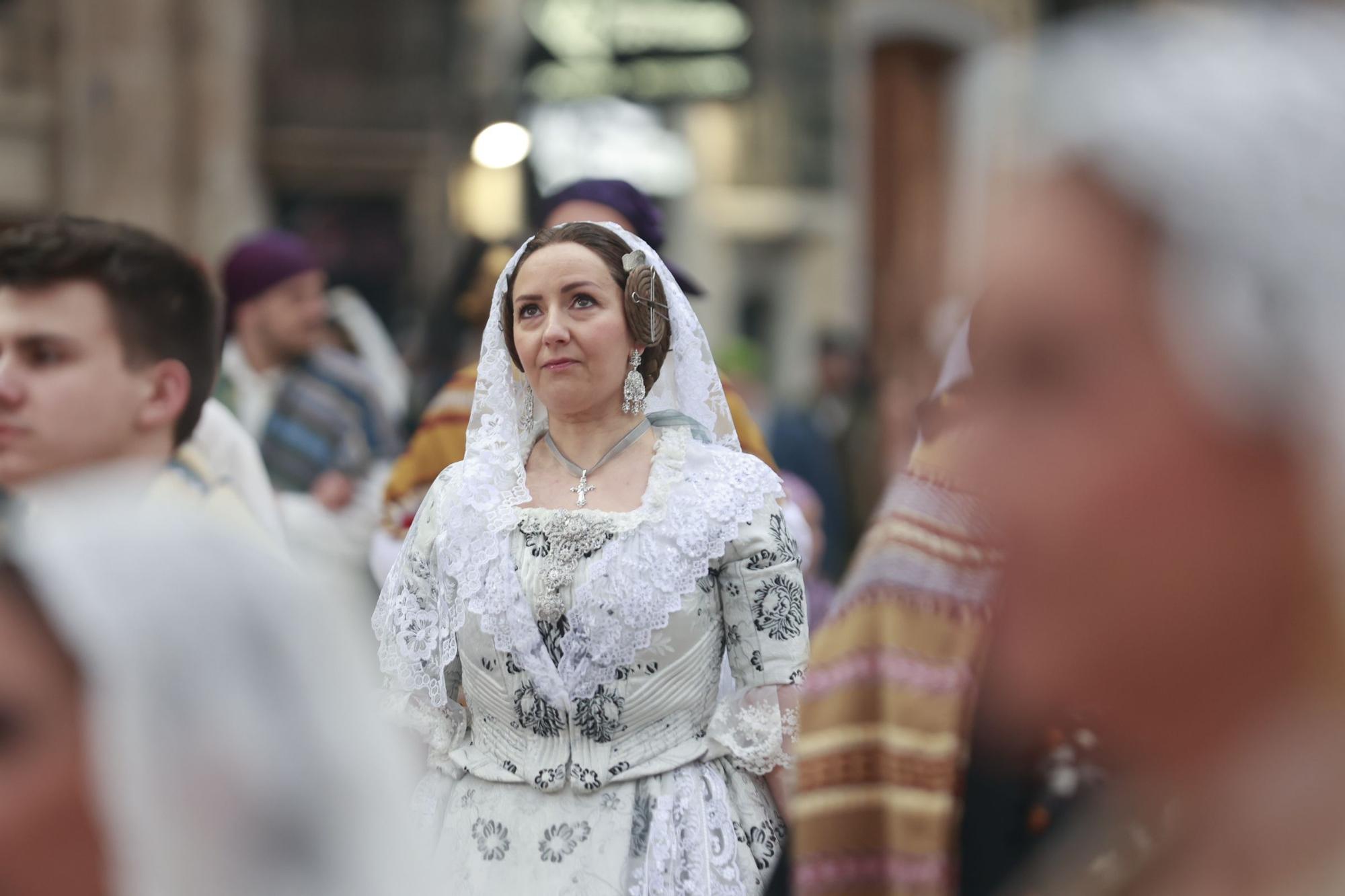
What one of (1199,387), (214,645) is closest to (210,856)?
(214,645)

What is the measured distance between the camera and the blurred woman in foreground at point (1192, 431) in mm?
966

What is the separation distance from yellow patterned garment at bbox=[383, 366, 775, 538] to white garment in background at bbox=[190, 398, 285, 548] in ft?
2.27

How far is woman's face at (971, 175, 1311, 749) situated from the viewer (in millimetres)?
971

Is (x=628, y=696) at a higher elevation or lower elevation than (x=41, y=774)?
lower

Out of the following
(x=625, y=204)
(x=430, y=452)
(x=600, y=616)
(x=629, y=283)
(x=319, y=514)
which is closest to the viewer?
(x=600, y=616)

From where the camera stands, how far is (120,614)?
0.94 metres

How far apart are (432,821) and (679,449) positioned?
34.5 inches

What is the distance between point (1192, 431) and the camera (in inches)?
38.6

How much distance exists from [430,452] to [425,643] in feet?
3.36

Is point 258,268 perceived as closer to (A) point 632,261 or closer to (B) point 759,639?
(A) point 632,261

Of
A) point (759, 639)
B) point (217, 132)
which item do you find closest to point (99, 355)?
point (759, 639)

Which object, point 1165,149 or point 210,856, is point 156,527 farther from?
point 1165,149

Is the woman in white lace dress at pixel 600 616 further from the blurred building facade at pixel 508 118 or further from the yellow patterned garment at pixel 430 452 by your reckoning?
the blurred building facade at pixel 508 118

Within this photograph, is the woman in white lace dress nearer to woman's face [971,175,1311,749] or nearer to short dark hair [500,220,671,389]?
short dark hair [500,220,671,389]
